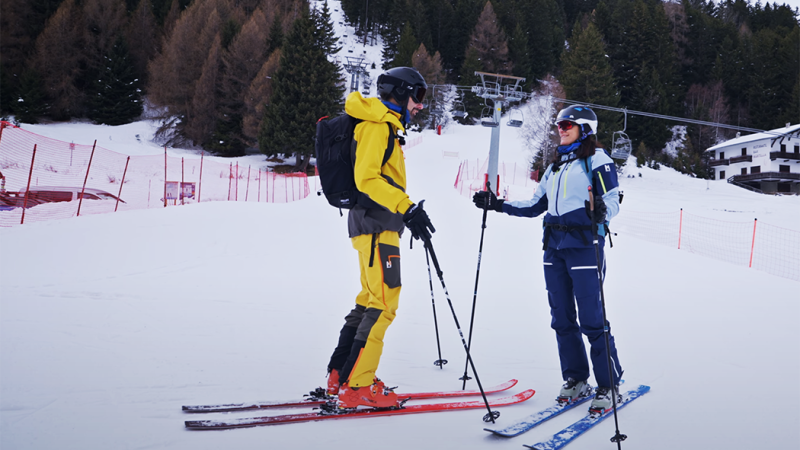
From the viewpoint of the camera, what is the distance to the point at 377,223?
8.71 ft

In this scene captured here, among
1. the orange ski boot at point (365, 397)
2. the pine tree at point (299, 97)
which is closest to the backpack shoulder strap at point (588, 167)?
the orange ski boot at point (365, 397)

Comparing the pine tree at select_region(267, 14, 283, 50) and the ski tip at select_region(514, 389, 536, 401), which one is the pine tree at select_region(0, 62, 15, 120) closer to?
the pine tree at select_region(267, 14, 283, 50)

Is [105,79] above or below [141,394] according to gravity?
above

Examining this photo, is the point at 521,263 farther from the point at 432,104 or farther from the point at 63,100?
the point at 63,100

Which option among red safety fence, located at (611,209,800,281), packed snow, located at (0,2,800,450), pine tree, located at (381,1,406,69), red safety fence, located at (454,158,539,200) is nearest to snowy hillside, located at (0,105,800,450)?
packed snow, located at (0,2,800,450)

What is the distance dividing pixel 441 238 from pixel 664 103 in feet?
138

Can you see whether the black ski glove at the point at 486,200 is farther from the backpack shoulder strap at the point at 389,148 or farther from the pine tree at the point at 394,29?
the pine tree at the point at 394,29

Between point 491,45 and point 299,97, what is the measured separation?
32282 mm

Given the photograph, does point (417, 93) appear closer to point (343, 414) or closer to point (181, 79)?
point (343, 414)

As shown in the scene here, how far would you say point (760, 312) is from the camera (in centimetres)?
575

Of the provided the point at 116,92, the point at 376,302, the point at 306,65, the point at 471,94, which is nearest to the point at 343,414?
the point at 376,302

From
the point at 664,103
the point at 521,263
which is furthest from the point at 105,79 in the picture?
the point at 664,103

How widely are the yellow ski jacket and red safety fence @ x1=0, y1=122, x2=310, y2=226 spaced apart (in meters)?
9.45

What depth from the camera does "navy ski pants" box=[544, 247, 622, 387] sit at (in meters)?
2.90
